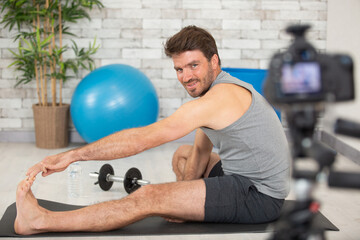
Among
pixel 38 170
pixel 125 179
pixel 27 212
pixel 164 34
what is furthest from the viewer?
pixel 164 34

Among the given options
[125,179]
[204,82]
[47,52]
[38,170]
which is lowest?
[125,179]

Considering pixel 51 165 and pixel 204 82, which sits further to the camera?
pixel 204 82

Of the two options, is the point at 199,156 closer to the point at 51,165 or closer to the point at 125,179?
the point at 125,179

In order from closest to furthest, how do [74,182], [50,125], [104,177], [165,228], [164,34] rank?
[165,228]
[104,177]
[74,182]
[50,125]
[164,34]

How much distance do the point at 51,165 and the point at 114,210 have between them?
0.35 m

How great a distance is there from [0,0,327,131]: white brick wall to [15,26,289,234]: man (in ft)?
7.22

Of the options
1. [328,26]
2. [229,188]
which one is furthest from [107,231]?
[328,26]

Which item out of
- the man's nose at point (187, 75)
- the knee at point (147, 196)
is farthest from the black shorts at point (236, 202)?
the man's nose at point (187, 75)

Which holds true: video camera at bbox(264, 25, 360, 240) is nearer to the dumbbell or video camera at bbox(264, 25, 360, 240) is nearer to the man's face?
the man's face

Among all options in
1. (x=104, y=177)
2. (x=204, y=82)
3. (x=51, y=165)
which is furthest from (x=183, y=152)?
(x=51, y=165)

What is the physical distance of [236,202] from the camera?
2.25 metres

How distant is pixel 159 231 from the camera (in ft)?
7.45

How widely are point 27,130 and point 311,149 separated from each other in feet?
12.6

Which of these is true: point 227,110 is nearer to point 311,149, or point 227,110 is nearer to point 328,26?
point 311,149
